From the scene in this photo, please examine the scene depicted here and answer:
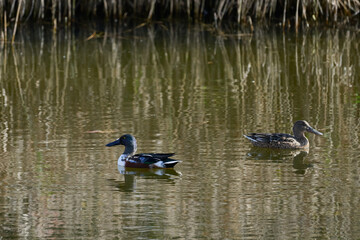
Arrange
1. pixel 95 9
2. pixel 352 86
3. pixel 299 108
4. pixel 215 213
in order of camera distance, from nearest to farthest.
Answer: pixel 215 213 < pixel 299 108 < pixel 352 86 < pixel 95 9

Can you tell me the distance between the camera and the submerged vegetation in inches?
642

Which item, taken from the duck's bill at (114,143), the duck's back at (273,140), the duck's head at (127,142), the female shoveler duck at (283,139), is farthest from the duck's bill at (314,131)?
the duck's bill at (114,143)

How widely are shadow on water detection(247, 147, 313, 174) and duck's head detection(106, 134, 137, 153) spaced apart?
1.11 metres

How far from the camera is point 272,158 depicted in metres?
7.91

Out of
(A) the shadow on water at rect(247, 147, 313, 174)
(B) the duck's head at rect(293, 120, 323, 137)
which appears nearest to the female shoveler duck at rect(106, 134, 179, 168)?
(A) the shadow on water at rect(247, 147, 313, 174)

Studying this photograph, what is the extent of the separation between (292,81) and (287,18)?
580 cm

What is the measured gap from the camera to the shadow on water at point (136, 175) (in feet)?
22.7

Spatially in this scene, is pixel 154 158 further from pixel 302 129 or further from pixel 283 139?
pixel 302 129

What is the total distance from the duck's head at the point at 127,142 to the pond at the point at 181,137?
0.20 metres

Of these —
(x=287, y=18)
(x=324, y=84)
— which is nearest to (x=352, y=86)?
(x=324, y=84)

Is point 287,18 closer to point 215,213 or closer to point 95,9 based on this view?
point 95,9

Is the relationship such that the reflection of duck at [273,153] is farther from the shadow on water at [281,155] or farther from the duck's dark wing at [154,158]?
the duck's dark wing at [154,158]

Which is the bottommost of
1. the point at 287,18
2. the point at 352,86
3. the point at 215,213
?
the point at 215,213

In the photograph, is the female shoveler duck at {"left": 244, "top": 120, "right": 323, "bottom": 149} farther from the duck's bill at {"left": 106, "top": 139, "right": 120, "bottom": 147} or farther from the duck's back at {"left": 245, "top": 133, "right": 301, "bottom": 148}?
the duck's bill at {"left": 106, "top": 139, "right": 120, "bottom": 147}
